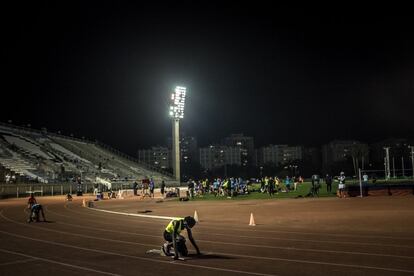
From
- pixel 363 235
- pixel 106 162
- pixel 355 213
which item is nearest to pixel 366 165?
pixel 106 162

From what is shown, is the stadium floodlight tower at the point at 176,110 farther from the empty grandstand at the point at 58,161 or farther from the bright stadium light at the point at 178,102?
the empty grandstand at the point at 58,161

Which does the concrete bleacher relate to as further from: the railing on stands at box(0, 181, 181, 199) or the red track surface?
the red track surface

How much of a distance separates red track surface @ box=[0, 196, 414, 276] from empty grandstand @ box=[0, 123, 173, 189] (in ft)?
127

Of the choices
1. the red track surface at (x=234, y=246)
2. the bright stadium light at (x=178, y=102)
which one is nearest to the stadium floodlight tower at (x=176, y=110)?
the bright stadium light at (x=178, y=102)

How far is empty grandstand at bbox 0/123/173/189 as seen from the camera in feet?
193

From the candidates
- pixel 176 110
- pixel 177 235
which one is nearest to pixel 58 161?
pixel 176 110

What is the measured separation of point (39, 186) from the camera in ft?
179

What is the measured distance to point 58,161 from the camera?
71312 millimetres

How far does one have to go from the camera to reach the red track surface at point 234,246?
34.5ft

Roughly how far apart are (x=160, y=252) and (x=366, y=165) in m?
111

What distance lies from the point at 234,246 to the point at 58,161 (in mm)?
62179

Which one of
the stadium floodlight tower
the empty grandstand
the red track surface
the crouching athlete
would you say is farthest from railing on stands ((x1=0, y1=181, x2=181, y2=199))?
the crouching athlete

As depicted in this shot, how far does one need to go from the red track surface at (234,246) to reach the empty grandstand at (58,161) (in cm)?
3871

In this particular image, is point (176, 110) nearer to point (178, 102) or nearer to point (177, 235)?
point (178, 102)
